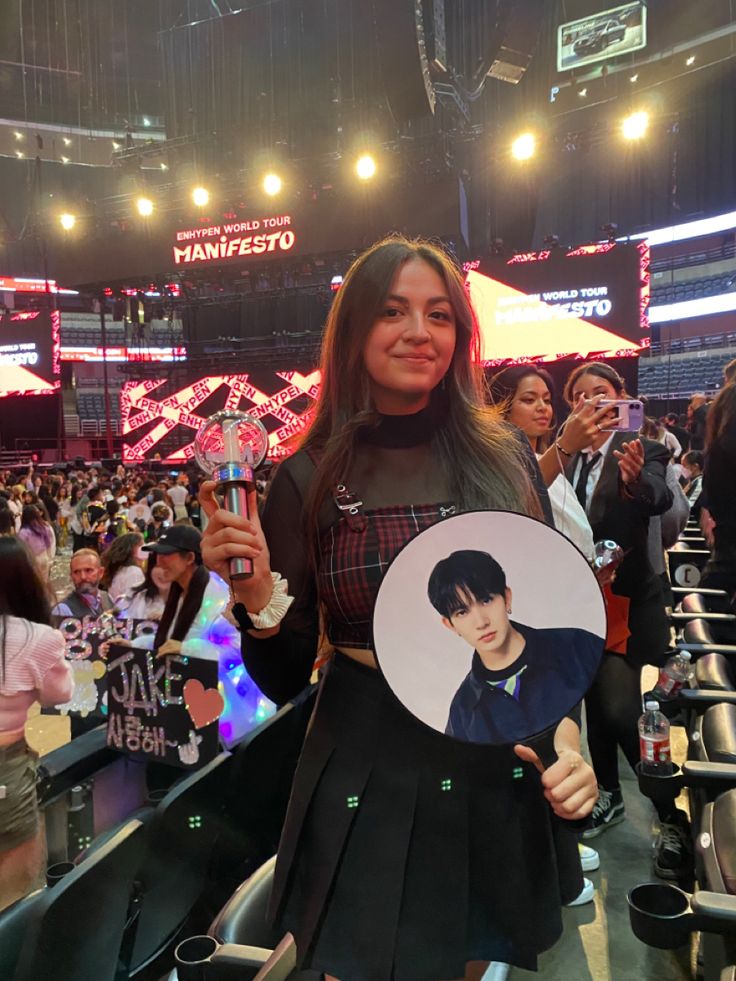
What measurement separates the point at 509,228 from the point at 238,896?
1549cm

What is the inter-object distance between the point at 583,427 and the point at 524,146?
41.4 feet

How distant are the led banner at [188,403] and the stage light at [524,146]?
6.56 metres

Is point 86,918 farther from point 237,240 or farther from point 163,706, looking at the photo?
point 237,240

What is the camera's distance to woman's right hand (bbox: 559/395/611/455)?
171 cm

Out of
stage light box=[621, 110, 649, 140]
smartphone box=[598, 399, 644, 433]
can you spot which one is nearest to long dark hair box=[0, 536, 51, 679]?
smartphone box=[598, 399, 644, 433]

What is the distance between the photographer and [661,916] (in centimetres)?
138

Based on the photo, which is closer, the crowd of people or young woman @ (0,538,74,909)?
the crowd of people

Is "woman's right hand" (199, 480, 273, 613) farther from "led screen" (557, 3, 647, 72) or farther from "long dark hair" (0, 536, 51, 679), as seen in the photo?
"led screen" (557, 3, 647, 72)

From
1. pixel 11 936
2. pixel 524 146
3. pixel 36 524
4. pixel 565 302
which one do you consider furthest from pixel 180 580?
pixel 524 146

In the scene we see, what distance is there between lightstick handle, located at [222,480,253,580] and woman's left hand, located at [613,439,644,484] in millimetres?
1710

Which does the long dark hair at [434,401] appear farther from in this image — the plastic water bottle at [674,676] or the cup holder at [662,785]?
the plastic water bottle at [674,676]

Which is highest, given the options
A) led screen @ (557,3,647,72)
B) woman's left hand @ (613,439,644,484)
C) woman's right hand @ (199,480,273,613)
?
led screen @ (557,3,647,72)

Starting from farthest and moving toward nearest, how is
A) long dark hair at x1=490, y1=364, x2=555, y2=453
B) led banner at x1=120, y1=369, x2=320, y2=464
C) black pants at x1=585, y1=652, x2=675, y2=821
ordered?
1. led banner at x1=120, y1=369, x2=320, y2=464
2. black pants at x1=585, y1=652, x2=675, y2=821
3. long dark hair at x1=490, y1=364, x2=555, y2=453

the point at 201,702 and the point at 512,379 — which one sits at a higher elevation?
the point at 512,379
